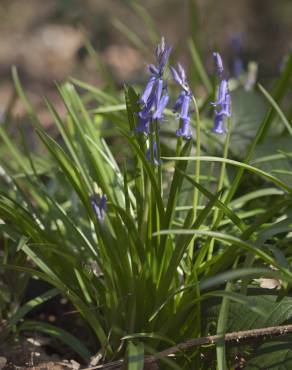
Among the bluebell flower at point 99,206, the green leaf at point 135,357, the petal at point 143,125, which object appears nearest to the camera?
the green leaf at point 135,357

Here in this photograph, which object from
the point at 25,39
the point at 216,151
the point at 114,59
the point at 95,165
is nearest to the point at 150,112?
the point at 95,165

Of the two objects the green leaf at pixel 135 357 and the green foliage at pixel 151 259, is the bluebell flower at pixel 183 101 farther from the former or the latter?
the green leaf at pixel 135 357

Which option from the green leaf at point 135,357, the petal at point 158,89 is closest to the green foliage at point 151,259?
the green leaf at point 135,357

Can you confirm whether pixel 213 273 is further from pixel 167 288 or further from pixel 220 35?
pixel 220 35

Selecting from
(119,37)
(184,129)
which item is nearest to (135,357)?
(184,129)

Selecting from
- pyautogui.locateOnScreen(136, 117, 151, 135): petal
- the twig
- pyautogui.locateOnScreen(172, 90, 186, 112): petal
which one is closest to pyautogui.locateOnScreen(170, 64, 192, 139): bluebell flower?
pyautogui.locateOnScreen(172, 90, 186, 112): petal

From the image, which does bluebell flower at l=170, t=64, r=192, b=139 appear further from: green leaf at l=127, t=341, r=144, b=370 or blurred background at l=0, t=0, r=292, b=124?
blurred background at l=0, t=0, r=292, b=124

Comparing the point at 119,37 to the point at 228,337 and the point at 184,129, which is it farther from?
the point at 228,337
